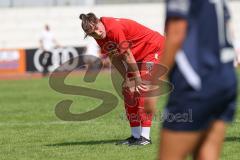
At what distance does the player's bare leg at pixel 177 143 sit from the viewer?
4641 mm

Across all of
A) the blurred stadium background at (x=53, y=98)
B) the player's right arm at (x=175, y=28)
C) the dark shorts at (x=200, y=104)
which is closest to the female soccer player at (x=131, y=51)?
the blurred stadium background at (x=53, y=98)

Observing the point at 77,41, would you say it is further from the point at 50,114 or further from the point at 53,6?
the point at 50,114

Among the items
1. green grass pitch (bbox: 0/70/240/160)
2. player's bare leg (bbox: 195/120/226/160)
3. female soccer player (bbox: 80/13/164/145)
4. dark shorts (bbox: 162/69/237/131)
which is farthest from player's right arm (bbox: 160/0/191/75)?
female soccer player (bbox: 80/13/164/145)

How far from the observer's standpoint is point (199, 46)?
4.66 metres

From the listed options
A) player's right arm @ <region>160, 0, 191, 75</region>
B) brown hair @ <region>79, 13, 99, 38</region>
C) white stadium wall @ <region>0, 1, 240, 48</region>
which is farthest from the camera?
white stadium wall @ <region>0, 1, 240, 48</region>

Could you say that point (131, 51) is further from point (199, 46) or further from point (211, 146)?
point (199, 46)

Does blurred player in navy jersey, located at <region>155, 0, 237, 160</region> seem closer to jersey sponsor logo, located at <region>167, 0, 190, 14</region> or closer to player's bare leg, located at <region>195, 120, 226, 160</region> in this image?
jersey sponsor logo, located at <region>167, 0, 190, 14</region>

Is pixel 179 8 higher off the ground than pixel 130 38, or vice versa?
pixel 179 8

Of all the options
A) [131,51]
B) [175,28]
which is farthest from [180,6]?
[131,51]

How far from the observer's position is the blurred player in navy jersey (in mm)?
4590

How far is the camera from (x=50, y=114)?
15.0m

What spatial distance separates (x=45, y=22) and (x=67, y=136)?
3034cm

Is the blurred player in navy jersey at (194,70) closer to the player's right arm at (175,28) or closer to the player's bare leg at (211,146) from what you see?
the player's right arm at (175,28)

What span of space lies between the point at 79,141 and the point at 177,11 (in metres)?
6.40
